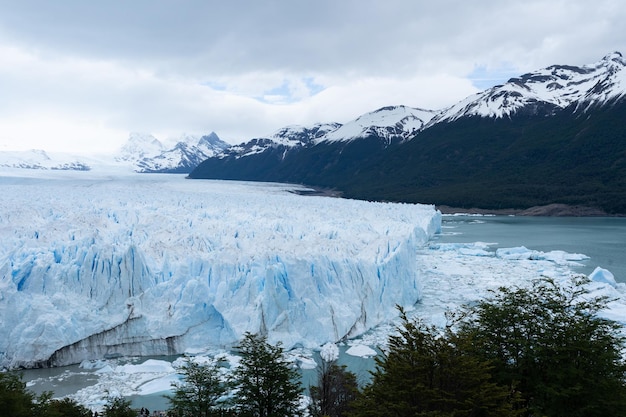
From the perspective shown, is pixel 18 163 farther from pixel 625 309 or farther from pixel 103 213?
pixel 625 309

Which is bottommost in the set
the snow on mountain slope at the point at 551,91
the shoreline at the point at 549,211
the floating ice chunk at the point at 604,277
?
the floating ice chunk at the point at 604,277

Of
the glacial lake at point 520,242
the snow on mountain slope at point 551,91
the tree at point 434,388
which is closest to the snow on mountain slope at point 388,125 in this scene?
the snow on mountain slope at point 551,91

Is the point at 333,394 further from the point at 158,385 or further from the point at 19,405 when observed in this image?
the point at 19,405

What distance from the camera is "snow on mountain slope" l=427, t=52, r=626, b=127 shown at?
104m

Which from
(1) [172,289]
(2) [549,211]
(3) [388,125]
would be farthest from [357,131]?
(1) [172,289]

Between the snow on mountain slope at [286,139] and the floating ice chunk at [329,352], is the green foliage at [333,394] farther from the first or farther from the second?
the snow on mountain slope at [286,139]

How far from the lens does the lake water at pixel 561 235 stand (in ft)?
97.1

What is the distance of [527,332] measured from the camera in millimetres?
7961

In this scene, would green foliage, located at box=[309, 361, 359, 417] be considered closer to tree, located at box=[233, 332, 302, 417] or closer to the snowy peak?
tree, located at box=[233, 332, 302, 417]

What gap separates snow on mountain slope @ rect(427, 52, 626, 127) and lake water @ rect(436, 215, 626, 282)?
58717 millimetres

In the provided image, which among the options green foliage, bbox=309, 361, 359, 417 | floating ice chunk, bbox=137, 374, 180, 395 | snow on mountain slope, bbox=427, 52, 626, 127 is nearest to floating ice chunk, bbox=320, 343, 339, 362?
green foliage, bbox=309, 361, 359, 417

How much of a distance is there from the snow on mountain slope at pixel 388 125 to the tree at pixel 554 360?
464 ft

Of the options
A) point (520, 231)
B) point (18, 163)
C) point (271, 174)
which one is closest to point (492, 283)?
point (520, 231)

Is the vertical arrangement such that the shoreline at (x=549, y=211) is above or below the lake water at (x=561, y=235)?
above
